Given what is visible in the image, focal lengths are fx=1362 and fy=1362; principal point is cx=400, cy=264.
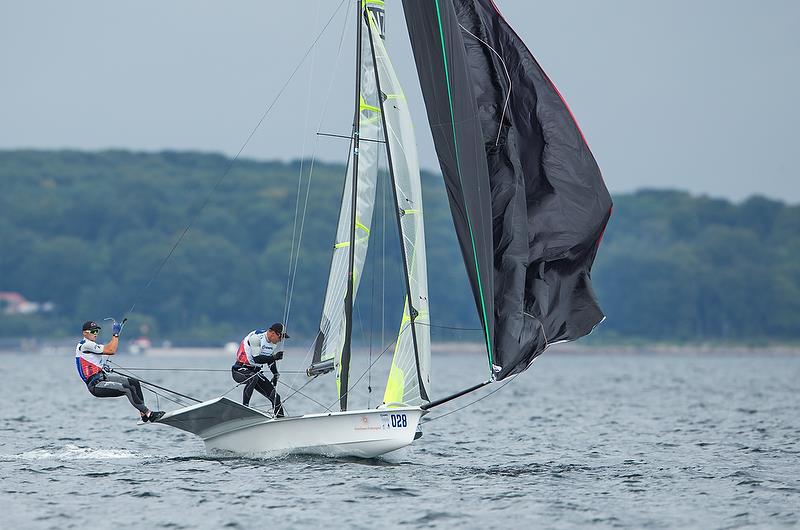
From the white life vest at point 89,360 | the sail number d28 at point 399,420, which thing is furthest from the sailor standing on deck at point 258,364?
the sail number d28 at point 399,420

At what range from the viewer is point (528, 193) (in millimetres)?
22438

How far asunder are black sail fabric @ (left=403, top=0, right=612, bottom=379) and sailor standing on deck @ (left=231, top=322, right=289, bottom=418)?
13.1ft

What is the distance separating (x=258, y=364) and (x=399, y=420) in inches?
118

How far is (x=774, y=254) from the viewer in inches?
7416

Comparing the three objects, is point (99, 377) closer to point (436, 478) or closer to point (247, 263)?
point (436, 478)

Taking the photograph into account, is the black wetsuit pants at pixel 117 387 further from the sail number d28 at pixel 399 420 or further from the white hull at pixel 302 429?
the sail number d28 at pixel 399 420

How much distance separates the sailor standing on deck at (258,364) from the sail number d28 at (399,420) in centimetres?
237

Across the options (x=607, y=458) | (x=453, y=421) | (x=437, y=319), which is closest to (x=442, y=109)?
(x=607, y=458)

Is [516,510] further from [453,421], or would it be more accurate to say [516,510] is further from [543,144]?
[453,421]

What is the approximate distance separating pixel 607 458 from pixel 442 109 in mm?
8215

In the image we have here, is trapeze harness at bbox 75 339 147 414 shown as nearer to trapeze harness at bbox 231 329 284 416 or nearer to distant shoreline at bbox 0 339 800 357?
trapeze harness at bbox 231 329 284 416

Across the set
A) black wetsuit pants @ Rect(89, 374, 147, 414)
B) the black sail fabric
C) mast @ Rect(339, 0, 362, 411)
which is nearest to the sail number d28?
mast @ Rect(339, 0, 362, 411)

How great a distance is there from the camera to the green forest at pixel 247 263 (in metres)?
150

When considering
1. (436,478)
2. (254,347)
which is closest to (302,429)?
(254,347)
